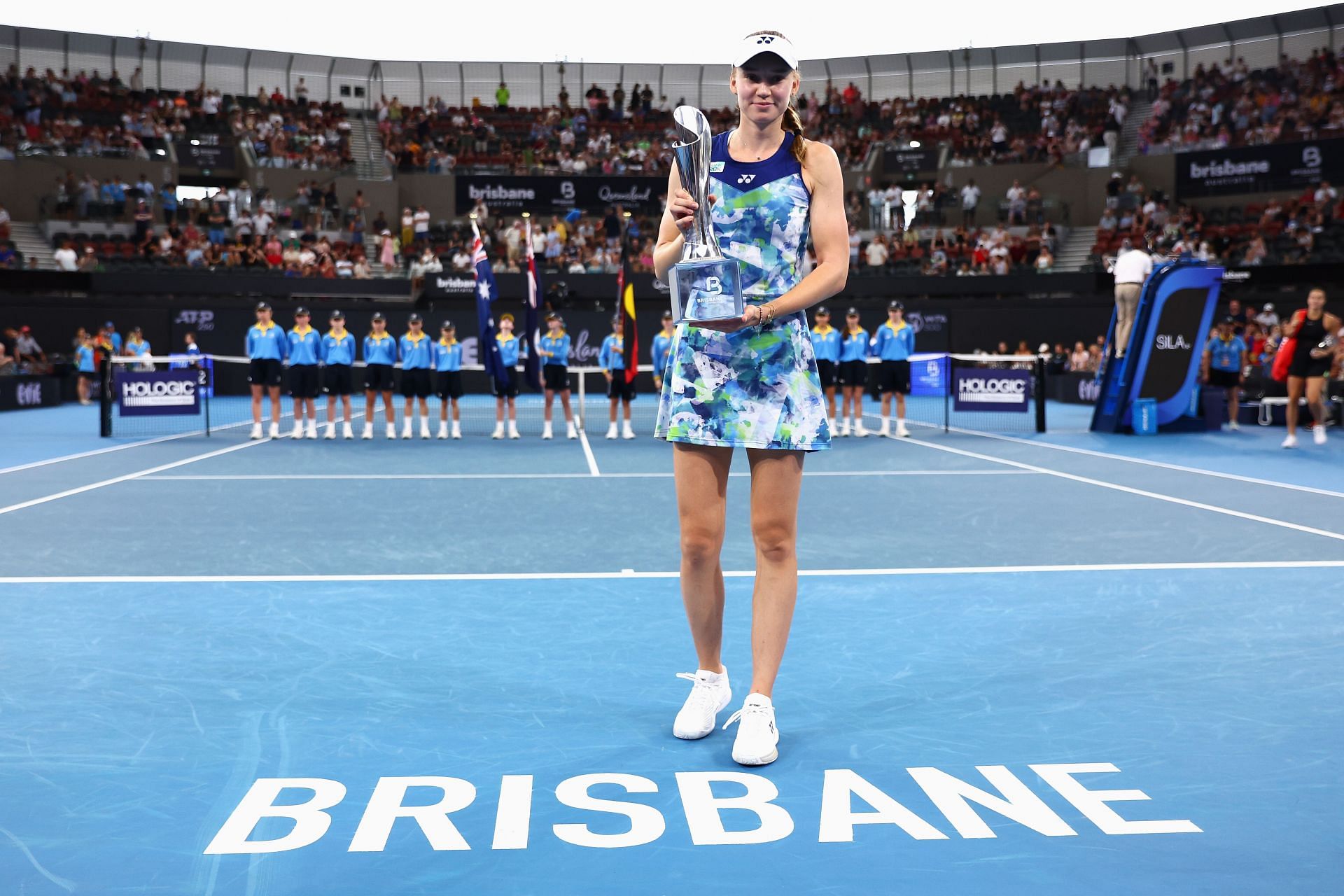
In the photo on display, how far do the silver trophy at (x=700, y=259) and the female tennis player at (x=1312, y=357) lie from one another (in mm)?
13493

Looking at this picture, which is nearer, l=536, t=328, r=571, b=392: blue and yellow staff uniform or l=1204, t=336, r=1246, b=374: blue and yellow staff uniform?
l=536, t=328, r=571, b=392: blue and yellow staff uniform

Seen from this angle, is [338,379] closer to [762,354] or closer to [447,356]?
[447,356]

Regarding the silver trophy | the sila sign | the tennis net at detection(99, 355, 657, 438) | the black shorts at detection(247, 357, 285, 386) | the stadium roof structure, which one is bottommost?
the sila sign

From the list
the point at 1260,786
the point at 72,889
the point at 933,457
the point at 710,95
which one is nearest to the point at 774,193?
the point at 1260,786

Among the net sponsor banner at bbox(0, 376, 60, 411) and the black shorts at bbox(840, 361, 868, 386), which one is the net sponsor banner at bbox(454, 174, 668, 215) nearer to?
the net sponsor banner at bbox(0, 376, 60, 411)

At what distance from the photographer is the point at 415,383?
1838 cm

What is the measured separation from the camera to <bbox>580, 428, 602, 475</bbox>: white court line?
43.3 feet

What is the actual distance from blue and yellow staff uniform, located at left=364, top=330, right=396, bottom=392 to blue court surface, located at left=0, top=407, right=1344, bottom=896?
30.4 feet

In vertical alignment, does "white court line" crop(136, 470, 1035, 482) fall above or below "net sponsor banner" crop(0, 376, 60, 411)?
below

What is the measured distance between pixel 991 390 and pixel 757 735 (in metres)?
16.2

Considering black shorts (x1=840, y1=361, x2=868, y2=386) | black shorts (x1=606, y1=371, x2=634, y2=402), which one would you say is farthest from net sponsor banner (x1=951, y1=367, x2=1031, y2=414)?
black shorts (x1=606, y1=371, x2=634, y2=402)

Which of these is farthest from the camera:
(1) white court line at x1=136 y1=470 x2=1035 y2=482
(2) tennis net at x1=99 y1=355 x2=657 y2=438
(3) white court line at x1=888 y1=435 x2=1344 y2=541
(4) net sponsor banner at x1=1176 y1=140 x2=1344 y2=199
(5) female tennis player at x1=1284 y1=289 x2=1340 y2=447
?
(4) net sponsor banner at x1=1176 y1=140 x2=1344 y2=199

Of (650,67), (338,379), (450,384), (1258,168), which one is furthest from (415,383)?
(650,67)

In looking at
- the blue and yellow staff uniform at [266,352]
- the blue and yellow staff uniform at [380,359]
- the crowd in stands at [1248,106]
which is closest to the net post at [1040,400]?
the blue and yellow staff uniform at [380,359]
